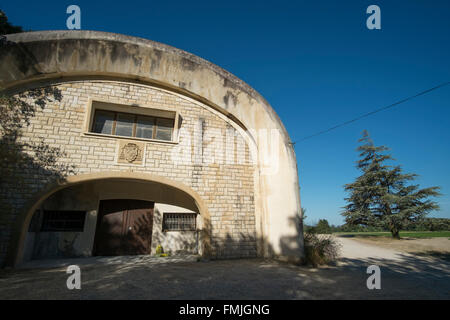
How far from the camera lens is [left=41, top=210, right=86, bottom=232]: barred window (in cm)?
750

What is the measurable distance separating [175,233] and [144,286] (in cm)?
464

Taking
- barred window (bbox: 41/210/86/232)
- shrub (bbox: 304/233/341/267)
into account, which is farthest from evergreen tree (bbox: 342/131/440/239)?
barred window (bbox: 41/210/86/232)

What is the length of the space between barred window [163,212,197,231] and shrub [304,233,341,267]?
459cm

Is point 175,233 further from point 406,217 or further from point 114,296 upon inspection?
point 406,217

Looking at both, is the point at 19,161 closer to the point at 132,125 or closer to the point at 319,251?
the point at 132,125

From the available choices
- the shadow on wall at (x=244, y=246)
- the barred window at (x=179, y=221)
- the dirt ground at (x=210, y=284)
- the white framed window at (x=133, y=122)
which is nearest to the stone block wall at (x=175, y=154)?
the shadow on wall at (x=244, y=246)

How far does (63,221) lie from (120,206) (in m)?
1.99

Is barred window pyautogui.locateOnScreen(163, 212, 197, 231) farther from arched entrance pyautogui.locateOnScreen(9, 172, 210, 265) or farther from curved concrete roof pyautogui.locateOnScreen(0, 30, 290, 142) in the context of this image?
curved concrete roof pyautogui.locateOnScreen(0, 30, 290, 142)

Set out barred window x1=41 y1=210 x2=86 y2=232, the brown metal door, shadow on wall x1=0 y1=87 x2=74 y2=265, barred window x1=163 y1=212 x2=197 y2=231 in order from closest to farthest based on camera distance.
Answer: shadow on wall x1=0 y1=87 x2=74 y2=265 → barred window x1=41 y1=210 x2=86 y2=232 → the brown metal door → barred window x1=163 y1=212 x2=197 y2=231

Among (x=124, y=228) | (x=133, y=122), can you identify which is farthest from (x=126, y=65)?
(x=124, y=228)

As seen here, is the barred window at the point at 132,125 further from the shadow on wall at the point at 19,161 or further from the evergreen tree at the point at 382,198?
the evergreen tree at the point at 382,198

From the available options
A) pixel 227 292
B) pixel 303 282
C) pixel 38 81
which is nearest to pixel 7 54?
pixel 38 81

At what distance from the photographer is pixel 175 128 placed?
299 inches

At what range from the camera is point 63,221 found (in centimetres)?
766
